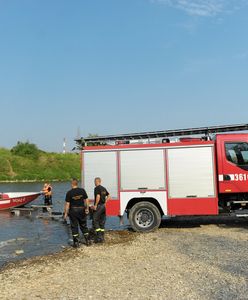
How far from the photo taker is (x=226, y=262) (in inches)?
356

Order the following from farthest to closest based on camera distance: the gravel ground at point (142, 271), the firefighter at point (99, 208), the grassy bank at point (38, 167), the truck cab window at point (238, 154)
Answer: the grassy bank at point (38, 167) → the truck cab window at point (238, 154) → the firefighter at point (99, 208) → the gravel ground at point (142, 271)

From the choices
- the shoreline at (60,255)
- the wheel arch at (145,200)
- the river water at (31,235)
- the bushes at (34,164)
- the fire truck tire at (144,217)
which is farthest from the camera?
the bushes at (34,164)

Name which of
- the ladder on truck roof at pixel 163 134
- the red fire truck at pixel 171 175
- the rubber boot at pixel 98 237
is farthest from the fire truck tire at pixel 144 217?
the ladder on truck roof at pixel 163 134

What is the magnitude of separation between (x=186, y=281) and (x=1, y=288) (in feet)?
10.6

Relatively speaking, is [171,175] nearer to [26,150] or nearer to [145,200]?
[145,200]

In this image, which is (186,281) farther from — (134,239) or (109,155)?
(109,155)

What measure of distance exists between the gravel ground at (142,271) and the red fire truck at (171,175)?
1201 millimetres

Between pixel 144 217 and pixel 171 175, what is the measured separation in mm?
1547

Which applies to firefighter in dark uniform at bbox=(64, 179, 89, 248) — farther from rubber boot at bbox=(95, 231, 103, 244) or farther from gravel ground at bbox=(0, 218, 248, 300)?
gravel ground at bbox=(0, 218, 248, 300)

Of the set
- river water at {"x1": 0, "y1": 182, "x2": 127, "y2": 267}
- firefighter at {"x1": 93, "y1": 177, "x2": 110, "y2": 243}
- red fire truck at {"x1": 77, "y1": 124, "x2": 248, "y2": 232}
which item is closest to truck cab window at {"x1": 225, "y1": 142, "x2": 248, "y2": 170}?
red fire truck at {"x1": 77, "y1": 124, "x2": 248, "y2": 232}

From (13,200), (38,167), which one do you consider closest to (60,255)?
(13,200)

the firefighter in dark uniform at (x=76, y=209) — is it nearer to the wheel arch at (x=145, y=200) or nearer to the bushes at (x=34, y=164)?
the wheel arch at (x=145, y=200)

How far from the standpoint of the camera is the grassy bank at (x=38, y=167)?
77562 millimetres

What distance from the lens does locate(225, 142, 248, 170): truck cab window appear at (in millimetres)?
13742
